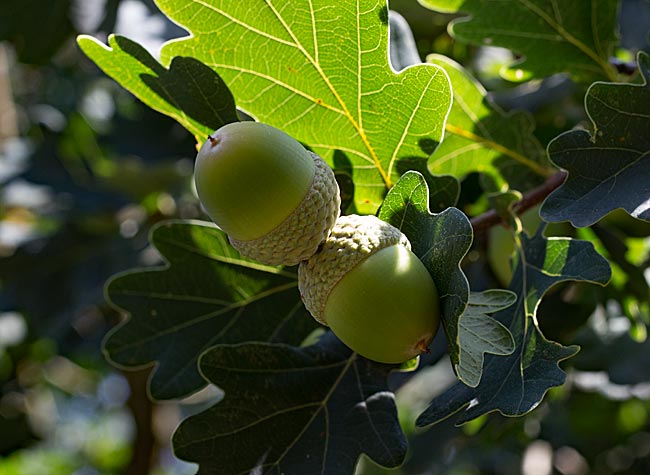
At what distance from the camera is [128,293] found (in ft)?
3.84

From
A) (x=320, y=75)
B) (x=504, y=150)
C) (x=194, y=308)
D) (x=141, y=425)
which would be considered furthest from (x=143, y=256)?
(x=320, y=75)

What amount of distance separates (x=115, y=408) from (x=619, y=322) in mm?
2691

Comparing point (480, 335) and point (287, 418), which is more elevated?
point (480, 335)

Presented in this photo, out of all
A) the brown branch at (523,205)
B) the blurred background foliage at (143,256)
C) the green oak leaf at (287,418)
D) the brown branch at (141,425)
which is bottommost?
the brown branch at (141,425)

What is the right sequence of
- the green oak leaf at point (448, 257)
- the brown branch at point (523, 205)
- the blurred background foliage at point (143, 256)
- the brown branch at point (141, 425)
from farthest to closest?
the brown branch at point (141, 425)
the blurred background foliage at point (143, 256)
the brown branch at point (523, 205)
the green oak leaf at point (448, 257)

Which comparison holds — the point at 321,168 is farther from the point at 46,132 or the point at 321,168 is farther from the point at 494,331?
the point at 46,132

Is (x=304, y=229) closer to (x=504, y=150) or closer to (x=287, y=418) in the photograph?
(x=287, y=418)

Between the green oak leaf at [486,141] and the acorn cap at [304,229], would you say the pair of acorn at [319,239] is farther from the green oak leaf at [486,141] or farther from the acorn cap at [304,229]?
the green oak leaf at [486,141]

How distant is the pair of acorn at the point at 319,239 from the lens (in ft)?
2.59

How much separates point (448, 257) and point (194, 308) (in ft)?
1.52

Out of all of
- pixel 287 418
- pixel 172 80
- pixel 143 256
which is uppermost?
pixel 172 80

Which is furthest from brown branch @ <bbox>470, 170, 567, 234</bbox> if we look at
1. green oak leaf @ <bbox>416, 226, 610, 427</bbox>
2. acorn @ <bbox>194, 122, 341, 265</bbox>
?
acorn @ <bbox>194, 122, 341, 265</bbox>

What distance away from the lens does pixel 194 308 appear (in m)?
1.13

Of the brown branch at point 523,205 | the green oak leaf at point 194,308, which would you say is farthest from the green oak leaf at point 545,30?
the green oak leaf at point 194,308
